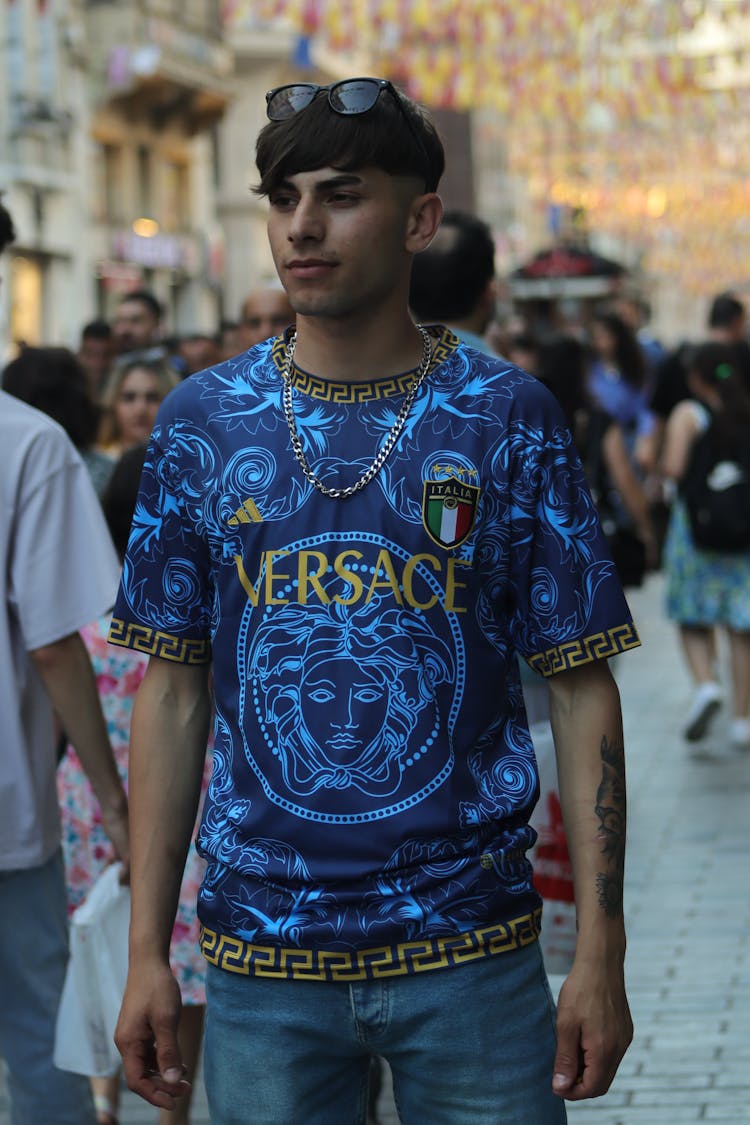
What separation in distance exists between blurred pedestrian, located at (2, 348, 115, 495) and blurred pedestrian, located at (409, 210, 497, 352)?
111 centimetres

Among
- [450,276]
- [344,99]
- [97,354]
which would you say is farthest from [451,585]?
[97,354]

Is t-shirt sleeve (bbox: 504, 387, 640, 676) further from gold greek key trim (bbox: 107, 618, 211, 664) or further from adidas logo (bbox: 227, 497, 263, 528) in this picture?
gold greek key trim (bbox: 107, 618, 211, 664)

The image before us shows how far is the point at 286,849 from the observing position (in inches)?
106

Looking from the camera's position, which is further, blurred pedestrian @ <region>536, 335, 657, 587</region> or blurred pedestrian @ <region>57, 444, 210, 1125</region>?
blurred pedestrian @ <region>536, 335, 657, 587</region>

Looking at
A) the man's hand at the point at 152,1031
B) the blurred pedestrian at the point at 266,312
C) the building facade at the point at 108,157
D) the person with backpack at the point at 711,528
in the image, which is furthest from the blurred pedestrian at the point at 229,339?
the building facade at the point at 108,157

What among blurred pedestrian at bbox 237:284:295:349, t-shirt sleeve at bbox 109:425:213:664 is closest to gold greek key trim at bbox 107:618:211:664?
t-shirt sleeve at bbox 109:425:213:664

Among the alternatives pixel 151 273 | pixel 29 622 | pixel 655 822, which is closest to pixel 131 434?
pixel 655 822

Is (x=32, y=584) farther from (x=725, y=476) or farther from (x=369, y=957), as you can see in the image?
(x=725, y=476)

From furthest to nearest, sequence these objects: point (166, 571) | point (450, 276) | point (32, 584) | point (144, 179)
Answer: point (144, 179) < point (450, 276) < point (32, 584) < point (166, 571)

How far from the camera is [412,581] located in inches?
107

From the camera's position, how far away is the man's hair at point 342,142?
2756 millimetres

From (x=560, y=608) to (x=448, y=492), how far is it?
0.22 metres

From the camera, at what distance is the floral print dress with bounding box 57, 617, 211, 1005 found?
4.77 meters

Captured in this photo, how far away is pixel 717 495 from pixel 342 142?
24.9ft
